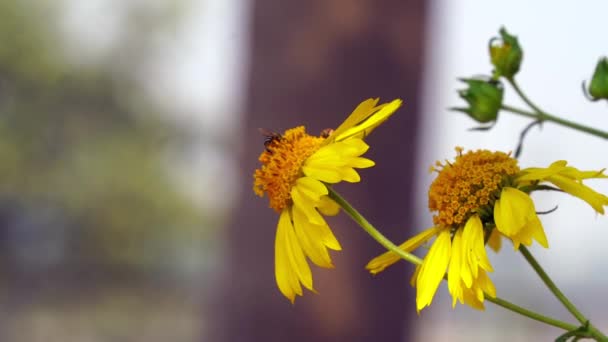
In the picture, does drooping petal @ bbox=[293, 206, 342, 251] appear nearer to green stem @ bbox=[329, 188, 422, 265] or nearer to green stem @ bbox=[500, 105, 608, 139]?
green stem @ bbox=[329, 188, 422, 265]

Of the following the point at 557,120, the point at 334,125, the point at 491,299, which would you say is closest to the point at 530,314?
the point at 491,299

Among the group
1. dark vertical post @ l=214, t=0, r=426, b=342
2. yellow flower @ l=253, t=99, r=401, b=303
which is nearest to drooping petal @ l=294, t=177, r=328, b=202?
yellow flower @ l=253, t=99, r=401, b=303

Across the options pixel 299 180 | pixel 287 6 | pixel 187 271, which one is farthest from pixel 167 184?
pixel 299 180

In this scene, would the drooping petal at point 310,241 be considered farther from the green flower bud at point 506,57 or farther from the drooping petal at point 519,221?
the green flower bud at point 506,57

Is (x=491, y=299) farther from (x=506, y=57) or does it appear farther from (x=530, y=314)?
(x=506, y=57)

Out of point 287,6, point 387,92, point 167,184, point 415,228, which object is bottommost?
point 167,184

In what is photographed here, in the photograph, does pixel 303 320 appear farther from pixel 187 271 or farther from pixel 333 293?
pixel 187 271
